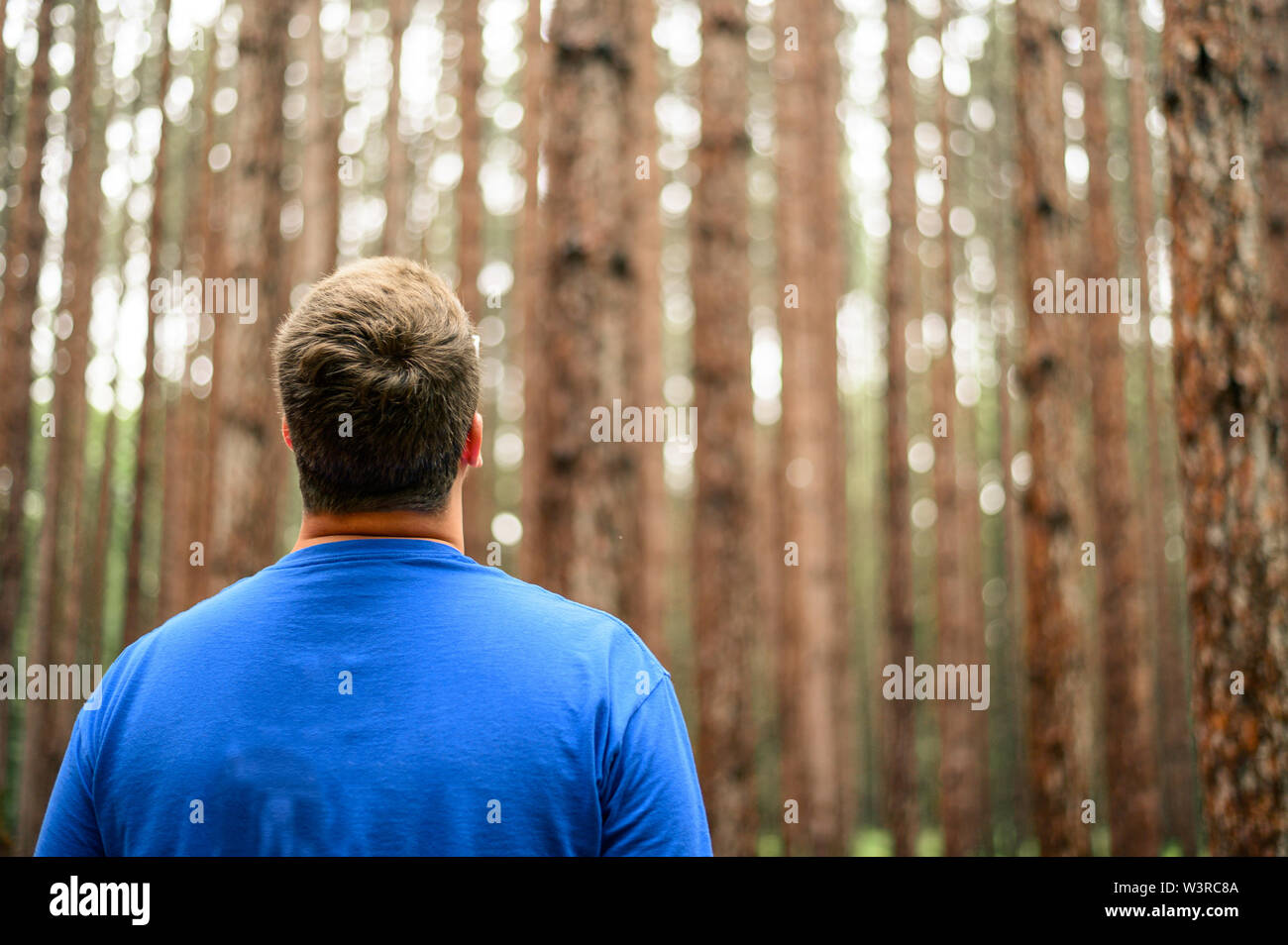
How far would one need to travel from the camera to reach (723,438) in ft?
20.5

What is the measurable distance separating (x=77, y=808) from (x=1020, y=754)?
1521cm

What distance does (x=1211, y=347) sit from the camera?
3.78m

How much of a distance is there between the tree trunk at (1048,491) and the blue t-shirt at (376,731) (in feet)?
18.0

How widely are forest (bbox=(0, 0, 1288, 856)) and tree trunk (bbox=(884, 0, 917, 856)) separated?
4 cm

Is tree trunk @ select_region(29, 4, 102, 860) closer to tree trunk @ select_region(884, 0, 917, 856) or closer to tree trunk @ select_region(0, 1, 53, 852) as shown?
tree trunk @ select_region(0, 1, 53, 852)

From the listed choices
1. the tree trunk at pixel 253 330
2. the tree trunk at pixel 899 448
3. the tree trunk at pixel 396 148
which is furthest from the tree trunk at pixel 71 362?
the tree trunk at pixel 899 448

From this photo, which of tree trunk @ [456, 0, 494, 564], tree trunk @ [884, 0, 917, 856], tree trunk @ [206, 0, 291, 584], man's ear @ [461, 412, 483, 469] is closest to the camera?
man's ear @ [461, 412, 483, 469]

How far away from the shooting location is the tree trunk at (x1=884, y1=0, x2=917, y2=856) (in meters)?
8.74

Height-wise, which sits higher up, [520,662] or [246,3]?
[246,3]

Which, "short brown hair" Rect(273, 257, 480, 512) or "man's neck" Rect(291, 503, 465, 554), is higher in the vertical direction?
"short brown hair" Rect(273, 257, 480, 512)

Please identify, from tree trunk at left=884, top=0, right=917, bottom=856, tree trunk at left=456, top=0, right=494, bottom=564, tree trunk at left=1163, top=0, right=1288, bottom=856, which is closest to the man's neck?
tree trunk at left=1163, top=0, right=1288, bottom=856

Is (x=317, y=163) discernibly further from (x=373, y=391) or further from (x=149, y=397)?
(x=373, y=391)
